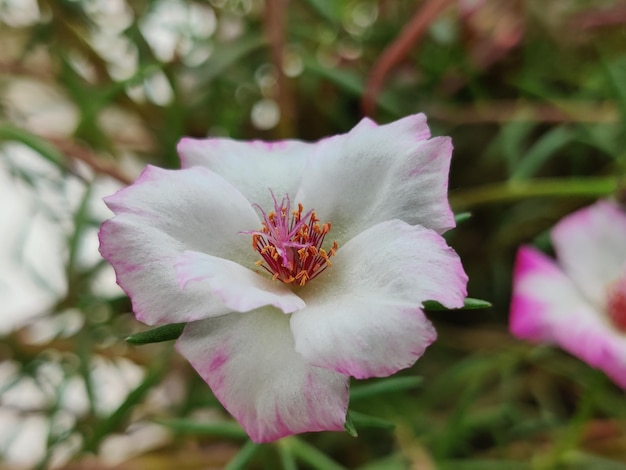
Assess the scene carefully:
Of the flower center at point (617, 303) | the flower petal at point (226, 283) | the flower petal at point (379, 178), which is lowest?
the flower center at point (617, 303)

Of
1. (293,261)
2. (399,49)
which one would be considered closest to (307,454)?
(293,261)

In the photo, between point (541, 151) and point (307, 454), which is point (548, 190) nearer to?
point (541, 151)

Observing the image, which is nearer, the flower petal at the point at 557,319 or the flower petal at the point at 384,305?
the flower petal at the point at 384,305

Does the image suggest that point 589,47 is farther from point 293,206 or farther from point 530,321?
point 293,206

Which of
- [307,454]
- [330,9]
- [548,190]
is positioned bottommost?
[307,454]

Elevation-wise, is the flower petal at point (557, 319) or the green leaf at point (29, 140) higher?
the green leaf at point (29, 140)

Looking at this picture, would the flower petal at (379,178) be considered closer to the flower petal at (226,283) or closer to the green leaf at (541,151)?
the flower petal at (226,283)

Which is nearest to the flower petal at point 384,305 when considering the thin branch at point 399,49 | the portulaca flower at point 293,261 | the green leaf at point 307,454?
the portulaca flower at point 293,261
